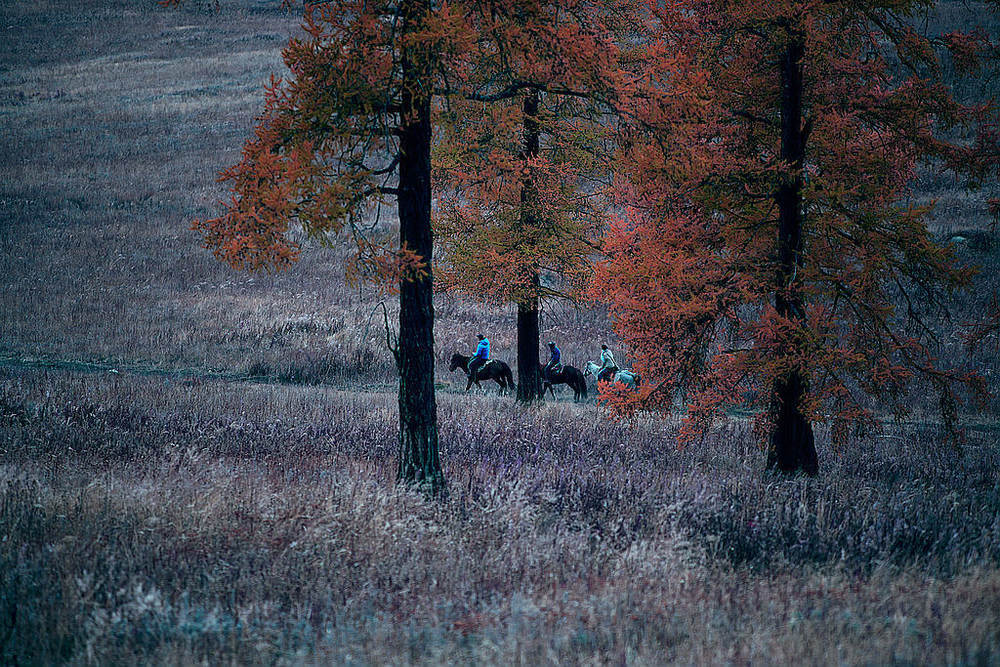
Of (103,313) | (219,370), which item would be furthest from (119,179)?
(219,370)

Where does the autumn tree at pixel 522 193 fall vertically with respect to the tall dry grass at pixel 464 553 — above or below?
above

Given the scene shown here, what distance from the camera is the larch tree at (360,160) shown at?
23.6 feet

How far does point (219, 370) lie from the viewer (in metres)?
22.5

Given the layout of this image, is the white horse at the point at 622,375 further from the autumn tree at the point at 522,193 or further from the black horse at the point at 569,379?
the autumn tree at the point at 522,193

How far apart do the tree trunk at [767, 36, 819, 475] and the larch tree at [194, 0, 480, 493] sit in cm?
510

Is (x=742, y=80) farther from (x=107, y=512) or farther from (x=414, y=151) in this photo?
(x=107, y=512)

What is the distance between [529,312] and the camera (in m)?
16.6

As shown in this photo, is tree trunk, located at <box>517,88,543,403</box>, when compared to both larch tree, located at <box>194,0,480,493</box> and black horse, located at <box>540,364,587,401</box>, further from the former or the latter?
larch tree, located at <box>194,0,480,493</box>

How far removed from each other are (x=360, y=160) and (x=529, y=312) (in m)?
9.14

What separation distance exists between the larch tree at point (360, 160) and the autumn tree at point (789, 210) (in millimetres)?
2885

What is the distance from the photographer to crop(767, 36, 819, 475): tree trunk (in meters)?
10.0

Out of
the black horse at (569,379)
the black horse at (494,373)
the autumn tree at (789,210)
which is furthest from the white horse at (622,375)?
the autumn tree at (789,210)

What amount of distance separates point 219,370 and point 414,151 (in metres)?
16.6

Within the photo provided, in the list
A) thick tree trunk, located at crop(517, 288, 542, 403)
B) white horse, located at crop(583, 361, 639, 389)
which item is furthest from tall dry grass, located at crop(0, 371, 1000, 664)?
white horse, located at crop(583, 361, 639, 389)
